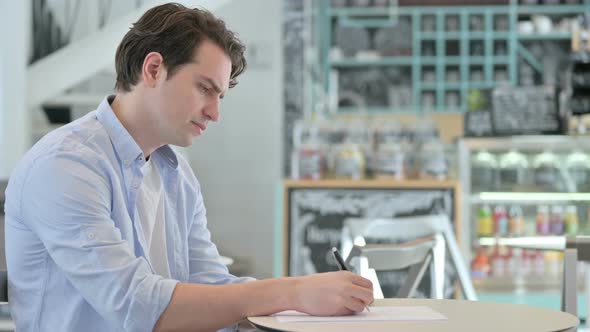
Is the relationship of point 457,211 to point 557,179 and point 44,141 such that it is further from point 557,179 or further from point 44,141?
point 44,141

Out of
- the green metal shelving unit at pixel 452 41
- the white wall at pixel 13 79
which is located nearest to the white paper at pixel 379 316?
the white wall at pixel 13 79

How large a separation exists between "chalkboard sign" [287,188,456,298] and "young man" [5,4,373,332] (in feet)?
12.7

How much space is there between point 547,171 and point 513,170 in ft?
0.66

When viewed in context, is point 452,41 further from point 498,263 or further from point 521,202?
point 498,263

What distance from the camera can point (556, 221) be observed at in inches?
230

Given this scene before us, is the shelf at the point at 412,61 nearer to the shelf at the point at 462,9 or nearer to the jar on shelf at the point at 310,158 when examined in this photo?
the shelf at the point at 462,9

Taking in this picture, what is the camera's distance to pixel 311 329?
1500 mm

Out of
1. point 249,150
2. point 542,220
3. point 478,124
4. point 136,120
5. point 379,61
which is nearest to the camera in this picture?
point 136,120

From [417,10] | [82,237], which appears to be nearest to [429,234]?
[82,237]

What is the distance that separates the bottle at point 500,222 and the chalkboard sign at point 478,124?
0.49 m

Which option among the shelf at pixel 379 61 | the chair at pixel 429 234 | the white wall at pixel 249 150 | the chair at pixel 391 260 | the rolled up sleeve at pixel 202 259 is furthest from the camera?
the shelf at pixel 379 61

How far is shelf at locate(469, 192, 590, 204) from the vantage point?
5.82 meters

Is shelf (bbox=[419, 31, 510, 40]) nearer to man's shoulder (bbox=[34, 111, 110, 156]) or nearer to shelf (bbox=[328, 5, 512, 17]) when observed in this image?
shelf (bbox=[328, 5, 512, 17])

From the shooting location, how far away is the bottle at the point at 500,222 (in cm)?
587
